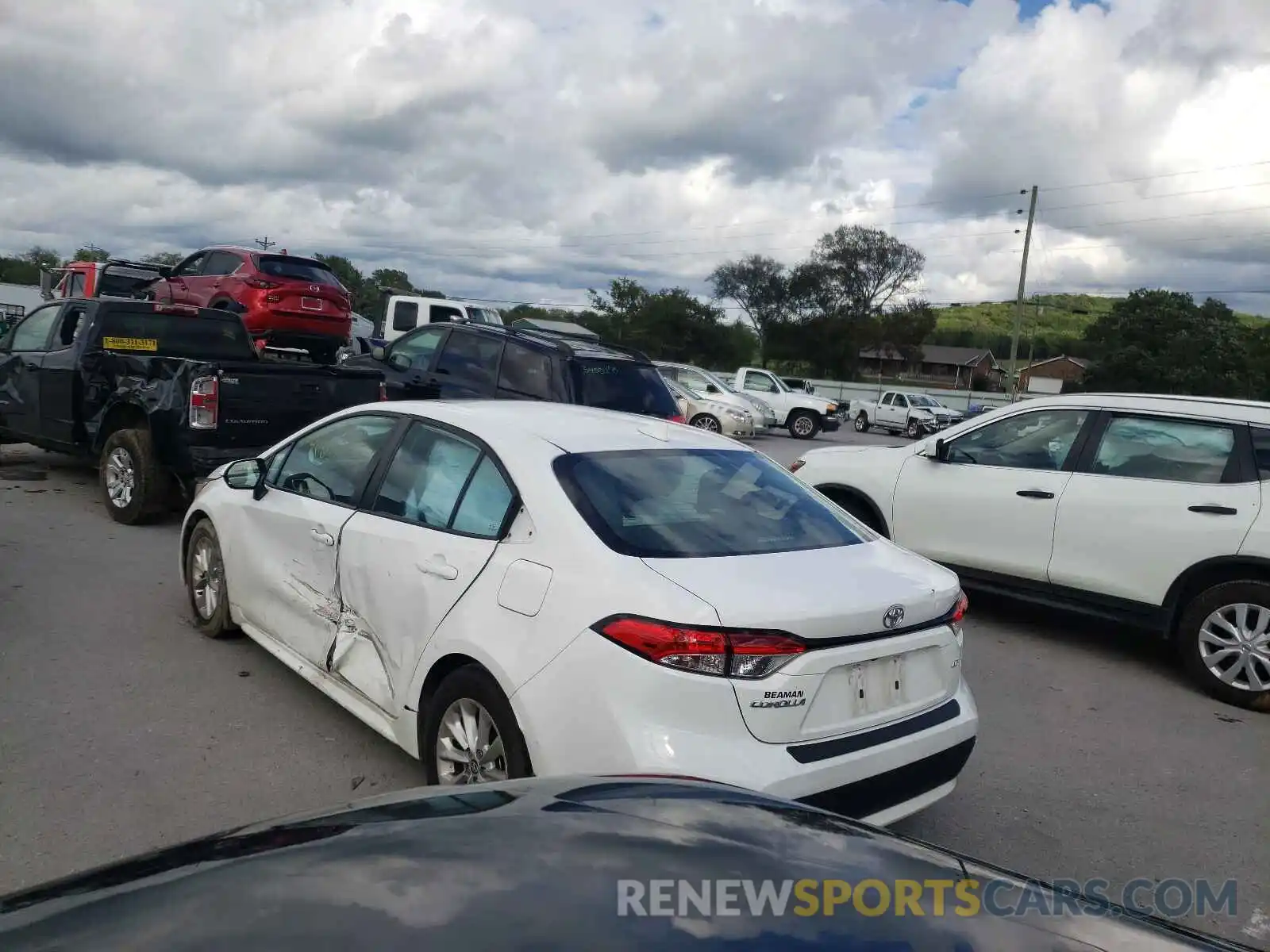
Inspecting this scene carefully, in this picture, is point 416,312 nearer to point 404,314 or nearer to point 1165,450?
point 404,314

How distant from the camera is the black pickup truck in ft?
26.2

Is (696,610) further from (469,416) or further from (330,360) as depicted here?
(330,360)

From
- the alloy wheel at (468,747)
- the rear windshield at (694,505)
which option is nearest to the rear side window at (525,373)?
the rear windshield at (694,505)

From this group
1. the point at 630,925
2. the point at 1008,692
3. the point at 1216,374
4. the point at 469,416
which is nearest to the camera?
the point at 630,925

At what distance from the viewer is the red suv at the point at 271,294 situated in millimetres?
14641

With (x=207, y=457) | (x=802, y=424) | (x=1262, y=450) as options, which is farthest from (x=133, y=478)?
(x=802, y=424)

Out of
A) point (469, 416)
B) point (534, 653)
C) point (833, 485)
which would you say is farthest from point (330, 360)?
point (534, 653)

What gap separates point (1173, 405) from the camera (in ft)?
21.2

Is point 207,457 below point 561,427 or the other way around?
below

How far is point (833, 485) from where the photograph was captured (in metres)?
7.87

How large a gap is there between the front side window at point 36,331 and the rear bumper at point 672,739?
885cm

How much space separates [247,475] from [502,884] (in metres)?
4.10

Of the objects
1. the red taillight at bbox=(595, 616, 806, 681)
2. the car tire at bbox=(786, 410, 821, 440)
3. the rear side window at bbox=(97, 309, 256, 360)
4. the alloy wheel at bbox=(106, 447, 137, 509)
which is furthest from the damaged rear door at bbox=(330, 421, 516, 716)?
the car tire at bbox=(786, 410, 821, 440)

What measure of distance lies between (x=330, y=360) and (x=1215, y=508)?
44.0 feet
